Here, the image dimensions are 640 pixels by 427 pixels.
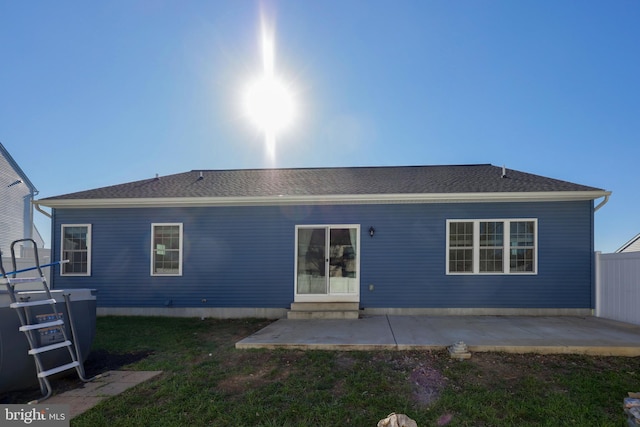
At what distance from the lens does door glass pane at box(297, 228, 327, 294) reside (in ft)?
28.1

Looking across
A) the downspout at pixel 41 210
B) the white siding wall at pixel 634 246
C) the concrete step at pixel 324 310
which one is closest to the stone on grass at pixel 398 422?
the concrete step at pixel 324 310

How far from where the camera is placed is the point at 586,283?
809cm

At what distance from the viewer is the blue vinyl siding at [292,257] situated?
816 cm

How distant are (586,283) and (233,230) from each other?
9.00 metres

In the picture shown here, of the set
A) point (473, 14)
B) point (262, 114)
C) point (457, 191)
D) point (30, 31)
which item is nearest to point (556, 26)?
point (473, 14)

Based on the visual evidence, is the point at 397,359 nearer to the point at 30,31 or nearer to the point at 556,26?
the point at 556,26

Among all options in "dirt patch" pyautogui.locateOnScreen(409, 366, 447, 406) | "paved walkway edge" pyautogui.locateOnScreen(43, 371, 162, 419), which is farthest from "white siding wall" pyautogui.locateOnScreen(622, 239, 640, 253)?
"paved walkway edge" pyautogui.locateOnScreen(43, 371, 162, 419)

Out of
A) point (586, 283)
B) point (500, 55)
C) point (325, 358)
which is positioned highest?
point (500, 55)

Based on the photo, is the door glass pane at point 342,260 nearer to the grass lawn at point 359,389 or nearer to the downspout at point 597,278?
the grass lawn at point 359,389

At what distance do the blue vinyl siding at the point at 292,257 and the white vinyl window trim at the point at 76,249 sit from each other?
16cm

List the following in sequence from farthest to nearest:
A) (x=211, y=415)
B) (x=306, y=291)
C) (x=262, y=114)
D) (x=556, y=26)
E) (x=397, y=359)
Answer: (x=262, y=114) < (x=306, y=291) < (x=556, y=26) < (x=397, y=359) < (x=211, y=415)

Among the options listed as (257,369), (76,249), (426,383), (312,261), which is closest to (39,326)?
(257,369)

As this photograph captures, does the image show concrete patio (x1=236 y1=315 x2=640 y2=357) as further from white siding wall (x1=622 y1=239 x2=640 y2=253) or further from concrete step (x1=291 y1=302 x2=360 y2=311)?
white siding wall (x1=622 y1=239 x2=640 y2=253)

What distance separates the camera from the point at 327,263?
28.0ft
